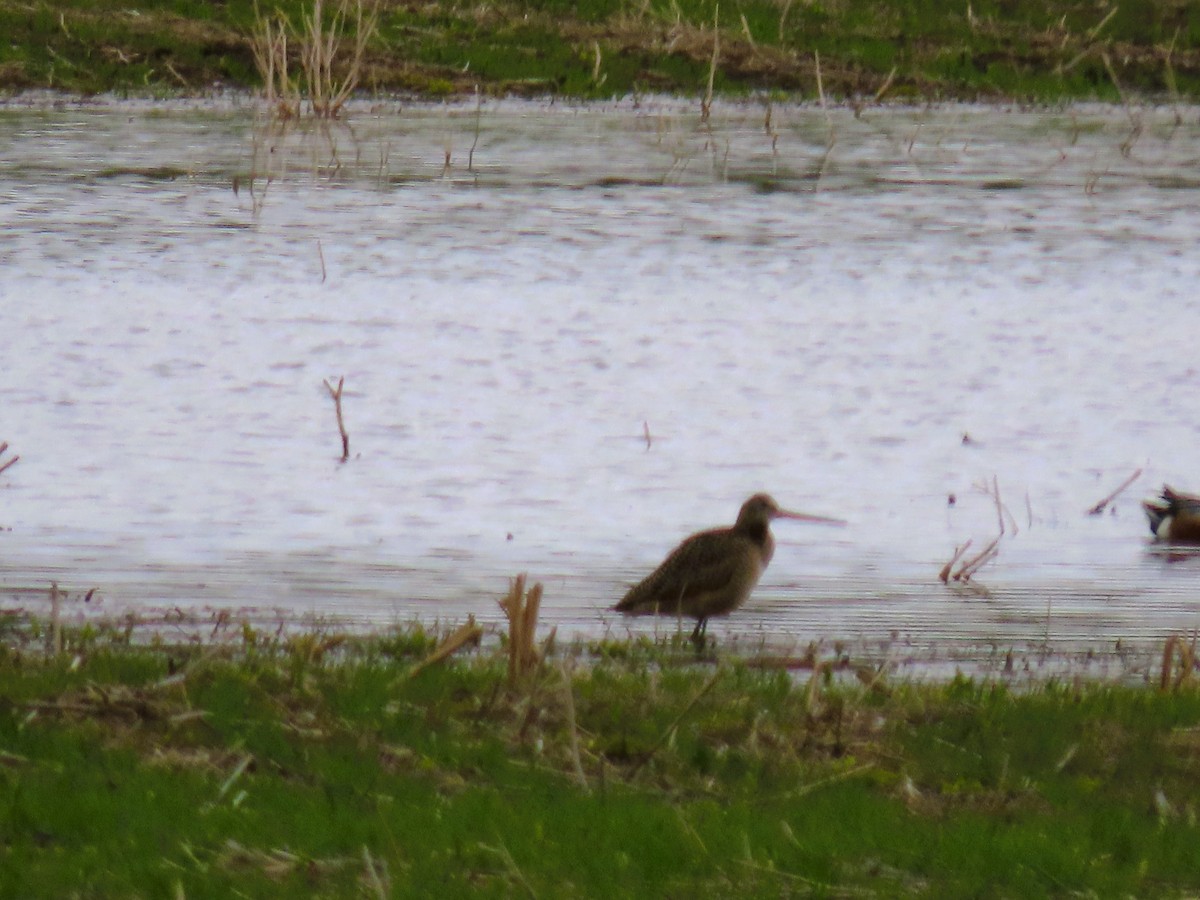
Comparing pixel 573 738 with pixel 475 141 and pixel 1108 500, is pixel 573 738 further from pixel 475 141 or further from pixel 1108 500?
pixel 475 141

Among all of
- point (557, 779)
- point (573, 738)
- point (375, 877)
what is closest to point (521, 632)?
point (557, 779)

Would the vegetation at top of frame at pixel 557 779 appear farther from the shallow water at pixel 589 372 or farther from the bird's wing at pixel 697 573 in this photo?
the shallow water at pixel 589 372

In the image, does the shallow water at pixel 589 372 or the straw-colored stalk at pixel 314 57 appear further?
the straw-colored stalk at pixel 314 57

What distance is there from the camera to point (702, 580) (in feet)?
33.2

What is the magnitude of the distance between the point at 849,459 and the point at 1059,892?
8.81m

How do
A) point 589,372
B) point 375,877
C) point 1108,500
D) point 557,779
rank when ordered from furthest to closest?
point 589,372, point 1108,500, point 557,779, point 375,877

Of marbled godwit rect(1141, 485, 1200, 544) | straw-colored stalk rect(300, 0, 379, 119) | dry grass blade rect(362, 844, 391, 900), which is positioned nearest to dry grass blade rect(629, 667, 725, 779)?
dry grass blade rect(362, 844, 391, 900)

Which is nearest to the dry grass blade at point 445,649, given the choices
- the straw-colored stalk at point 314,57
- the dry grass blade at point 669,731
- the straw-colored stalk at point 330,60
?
the dry grass blade at point 669,731

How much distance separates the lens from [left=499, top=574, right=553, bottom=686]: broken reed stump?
8.00 metres

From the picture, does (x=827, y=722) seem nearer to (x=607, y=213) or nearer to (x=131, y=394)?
(x=131, y=394)

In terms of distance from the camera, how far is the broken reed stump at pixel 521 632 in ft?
26.2

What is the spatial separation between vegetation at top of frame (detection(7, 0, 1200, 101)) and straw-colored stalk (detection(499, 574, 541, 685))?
2914cm

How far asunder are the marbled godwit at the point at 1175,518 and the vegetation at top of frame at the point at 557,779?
4045 mm

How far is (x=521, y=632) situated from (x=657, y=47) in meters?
33.5
